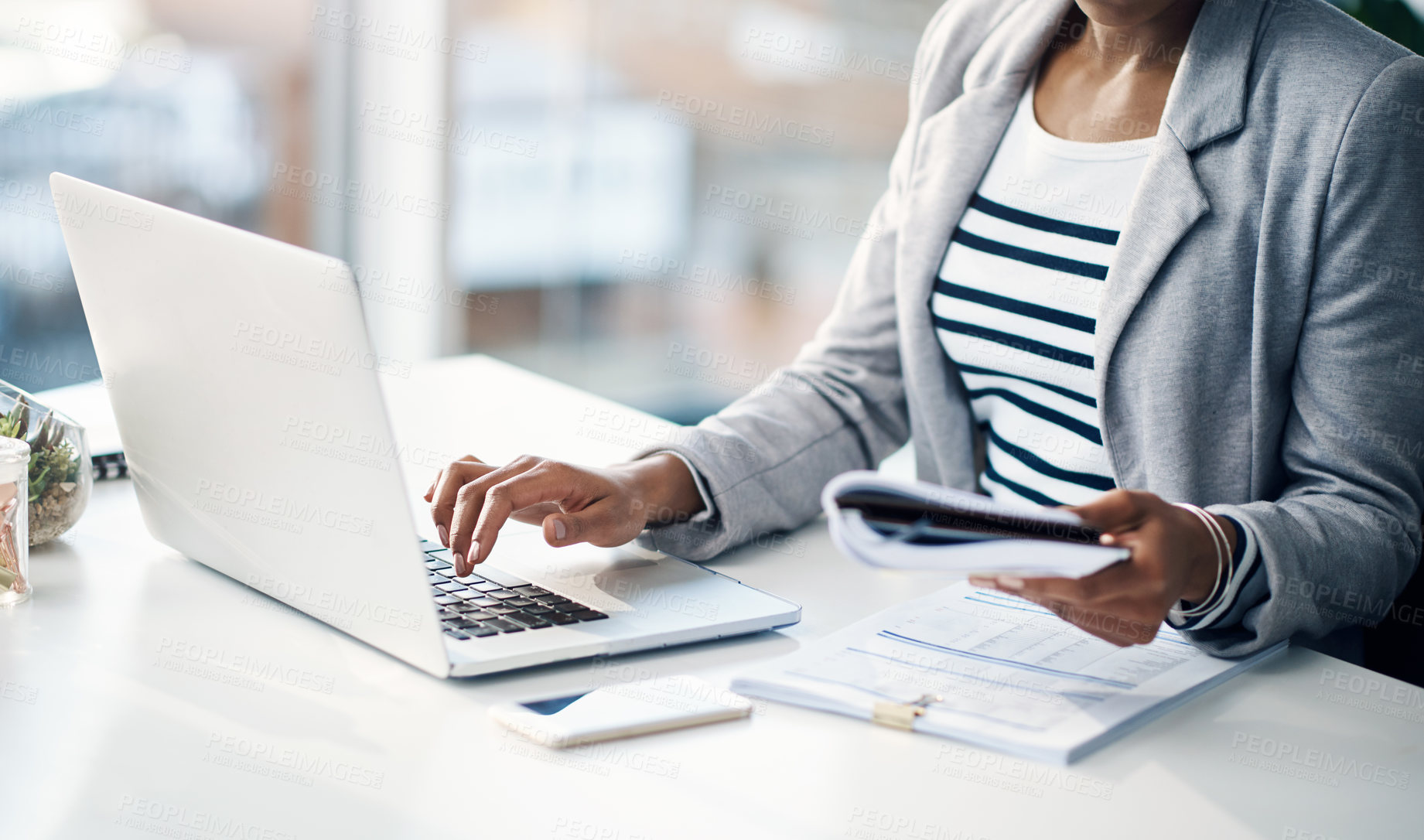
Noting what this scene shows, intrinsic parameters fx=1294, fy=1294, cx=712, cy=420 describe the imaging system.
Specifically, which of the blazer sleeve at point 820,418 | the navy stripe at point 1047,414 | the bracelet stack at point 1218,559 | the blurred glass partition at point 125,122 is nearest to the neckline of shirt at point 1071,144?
the blazer sleeve at point 820,418

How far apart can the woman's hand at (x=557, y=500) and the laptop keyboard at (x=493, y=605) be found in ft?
0.06

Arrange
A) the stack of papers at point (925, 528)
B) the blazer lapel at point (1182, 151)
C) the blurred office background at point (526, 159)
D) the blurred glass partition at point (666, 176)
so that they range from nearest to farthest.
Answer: the stack of papers at point (925, 528), the blazer lapel at point (1182, 151), the blurred office background at point (526, 159), the blurred glass partition at point (666, 176)

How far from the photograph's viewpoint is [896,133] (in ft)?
11.1

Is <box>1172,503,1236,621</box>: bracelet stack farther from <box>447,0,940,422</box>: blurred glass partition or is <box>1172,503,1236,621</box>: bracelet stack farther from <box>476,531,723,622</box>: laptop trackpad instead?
<box>447,0,940,422</box>: blurred glass partition

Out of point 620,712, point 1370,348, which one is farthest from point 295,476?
point 1370,348

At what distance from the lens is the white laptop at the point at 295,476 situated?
31.1 inches

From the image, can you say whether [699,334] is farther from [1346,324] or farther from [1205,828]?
[1205,828]

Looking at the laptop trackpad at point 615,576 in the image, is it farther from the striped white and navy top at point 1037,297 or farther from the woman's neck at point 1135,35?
the woman's neck at point 1135,35

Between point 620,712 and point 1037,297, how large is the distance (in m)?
0.61

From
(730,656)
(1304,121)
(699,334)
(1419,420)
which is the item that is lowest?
(699,334)

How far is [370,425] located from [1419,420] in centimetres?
78

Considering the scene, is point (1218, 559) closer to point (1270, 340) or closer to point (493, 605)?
point (1270, 340)

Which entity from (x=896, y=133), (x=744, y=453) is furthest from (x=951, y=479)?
(x=896, y=133)

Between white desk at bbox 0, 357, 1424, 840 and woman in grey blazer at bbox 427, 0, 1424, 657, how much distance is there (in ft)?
0.32
